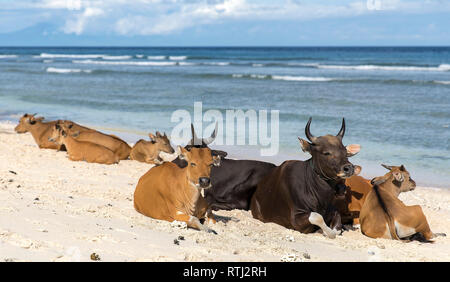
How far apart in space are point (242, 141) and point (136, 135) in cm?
327

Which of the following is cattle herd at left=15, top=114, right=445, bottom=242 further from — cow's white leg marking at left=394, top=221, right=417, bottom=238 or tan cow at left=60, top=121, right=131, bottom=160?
tan cow at left=60, top=121, right=131, bottom=160

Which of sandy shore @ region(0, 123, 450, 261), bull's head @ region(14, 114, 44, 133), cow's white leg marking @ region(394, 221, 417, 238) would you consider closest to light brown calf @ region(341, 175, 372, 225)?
sandy shore @ region(0, 123, 450, 261)

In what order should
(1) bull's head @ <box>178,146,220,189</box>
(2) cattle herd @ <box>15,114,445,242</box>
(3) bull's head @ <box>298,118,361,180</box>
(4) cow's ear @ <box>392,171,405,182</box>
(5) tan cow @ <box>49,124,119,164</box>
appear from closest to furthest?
(1) bull's head @ <box>178,146,220,189</box>
(2) cattle herd @ <box>15,114,445,242</box>
(3) bull's head @ <box>298,118,361,180</box>
(4) cow's ear @ <box>392,171,405,182</box>
(5) tan cow @ <box>49,124,119,164</box>

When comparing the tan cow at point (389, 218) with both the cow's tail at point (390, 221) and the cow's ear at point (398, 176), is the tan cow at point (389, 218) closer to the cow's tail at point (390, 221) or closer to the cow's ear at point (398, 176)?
the cow's tail at point (390, 221)

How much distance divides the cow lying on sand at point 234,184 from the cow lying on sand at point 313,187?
28.6 inches

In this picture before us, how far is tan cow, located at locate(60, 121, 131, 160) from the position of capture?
Answer: 44.3ft

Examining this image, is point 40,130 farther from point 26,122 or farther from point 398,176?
point 398,176

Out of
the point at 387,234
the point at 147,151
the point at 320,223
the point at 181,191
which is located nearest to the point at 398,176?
the point at 387,234

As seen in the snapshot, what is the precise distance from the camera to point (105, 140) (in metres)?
13.9

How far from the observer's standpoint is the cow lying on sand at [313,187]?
811cm

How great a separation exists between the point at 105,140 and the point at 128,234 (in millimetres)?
7313

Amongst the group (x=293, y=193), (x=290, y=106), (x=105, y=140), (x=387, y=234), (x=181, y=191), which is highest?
(x=181, y=191)

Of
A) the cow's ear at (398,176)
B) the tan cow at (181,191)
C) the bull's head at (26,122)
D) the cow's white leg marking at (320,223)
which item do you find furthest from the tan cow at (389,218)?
the bull's head at (26,122)

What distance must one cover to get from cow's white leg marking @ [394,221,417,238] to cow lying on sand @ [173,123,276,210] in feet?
7.65
